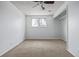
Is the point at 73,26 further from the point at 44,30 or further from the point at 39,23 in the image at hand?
the point at 39,23

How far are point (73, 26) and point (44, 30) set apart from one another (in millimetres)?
7077

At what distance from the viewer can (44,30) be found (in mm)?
12180

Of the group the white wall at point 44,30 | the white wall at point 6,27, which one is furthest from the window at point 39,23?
the white wall at point 6,27

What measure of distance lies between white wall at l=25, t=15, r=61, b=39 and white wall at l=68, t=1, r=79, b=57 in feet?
22.0

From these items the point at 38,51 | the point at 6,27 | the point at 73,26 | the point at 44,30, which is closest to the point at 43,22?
the point at 44,30

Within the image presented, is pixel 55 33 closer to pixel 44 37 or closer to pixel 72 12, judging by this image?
pixel 44 37

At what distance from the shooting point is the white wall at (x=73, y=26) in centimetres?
491

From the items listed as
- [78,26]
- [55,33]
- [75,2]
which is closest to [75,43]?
[78,26]

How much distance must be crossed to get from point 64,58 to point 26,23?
328 inches

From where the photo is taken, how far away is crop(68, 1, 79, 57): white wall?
4910mm

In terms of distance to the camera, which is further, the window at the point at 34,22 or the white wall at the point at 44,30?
the window at the point at 34,22

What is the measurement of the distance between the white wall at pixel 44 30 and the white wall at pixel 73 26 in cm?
670

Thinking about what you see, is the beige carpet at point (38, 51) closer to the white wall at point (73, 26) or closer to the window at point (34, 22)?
the white wall at point (73, 26)

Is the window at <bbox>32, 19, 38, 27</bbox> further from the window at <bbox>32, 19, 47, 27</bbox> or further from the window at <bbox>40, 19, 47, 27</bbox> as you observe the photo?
the window at <bbox>40, 19, 47, 27</bbox>
